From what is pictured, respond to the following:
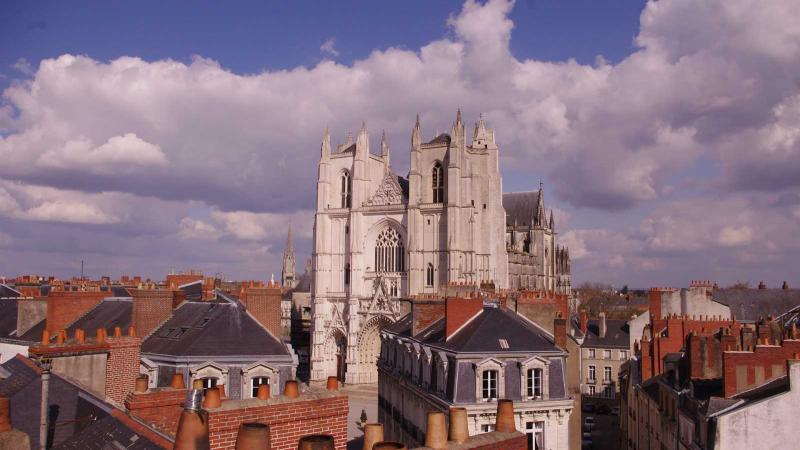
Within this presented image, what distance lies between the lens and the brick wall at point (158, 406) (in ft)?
26.3

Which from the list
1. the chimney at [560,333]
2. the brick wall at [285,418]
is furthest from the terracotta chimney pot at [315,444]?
the chimney at [560,333]

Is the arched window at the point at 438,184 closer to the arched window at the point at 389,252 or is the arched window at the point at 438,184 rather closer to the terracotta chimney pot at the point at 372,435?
the arched window at the point at 389,252

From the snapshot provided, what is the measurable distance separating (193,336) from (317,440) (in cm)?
1261

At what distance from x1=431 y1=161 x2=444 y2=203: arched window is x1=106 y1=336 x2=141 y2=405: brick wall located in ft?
129

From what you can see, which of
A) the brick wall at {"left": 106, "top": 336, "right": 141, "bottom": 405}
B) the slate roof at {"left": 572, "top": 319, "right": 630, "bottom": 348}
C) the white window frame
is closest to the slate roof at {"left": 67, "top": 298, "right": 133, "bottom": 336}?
the brick wall at {"left": 106, "top": 336, "right": 141, "bottom": 405}

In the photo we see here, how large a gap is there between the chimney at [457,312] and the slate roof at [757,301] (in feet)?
55.1

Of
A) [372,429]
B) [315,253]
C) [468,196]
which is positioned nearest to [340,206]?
[315,253]

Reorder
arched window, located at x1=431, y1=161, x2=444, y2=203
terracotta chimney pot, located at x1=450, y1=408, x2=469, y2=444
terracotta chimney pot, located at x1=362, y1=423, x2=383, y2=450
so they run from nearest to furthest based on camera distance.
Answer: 1. terracotta chimney pot, located at x1=362, y1=423, x2=383, y2=450
2. terracotta chimney pot, located at x1=450, y1=408, x2=469, y2=444
3. arched window, located at x1=431, y1=161, x2=444, y2=203

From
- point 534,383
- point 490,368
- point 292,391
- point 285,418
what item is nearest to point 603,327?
point 534,383

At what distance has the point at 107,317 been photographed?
17.9 m

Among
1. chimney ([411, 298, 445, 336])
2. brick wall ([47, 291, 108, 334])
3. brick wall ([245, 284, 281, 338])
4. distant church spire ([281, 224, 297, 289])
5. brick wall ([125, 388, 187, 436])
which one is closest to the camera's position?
brick wall ([125, 388, 187, 436])

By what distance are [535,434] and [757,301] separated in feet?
62.2

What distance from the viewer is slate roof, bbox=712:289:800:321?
28375mm

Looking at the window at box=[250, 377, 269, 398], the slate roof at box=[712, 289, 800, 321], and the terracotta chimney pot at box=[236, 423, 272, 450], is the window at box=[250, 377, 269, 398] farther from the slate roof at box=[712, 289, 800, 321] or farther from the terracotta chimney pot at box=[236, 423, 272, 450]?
the slate roof at box=[712, 289, 800, 321]
